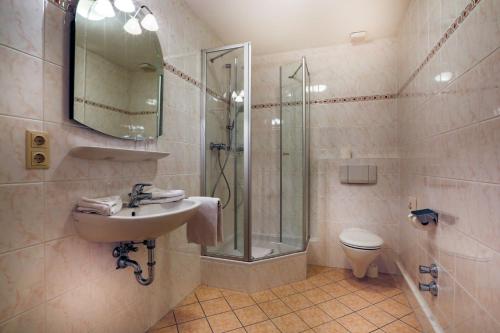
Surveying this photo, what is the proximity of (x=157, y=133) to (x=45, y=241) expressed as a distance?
84 centimetres

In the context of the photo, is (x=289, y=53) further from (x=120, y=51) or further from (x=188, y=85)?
(x=120, y=51)

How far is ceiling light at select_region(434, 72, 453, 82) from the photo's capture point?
4.09 ft

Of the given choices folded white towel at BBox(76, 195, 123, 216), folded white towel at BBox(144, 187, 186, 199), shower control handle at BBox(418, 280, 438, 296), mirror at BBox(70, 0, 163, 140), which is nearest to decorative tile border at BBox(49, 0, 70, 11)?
mirror at BBox(70, 0, 163, 140)

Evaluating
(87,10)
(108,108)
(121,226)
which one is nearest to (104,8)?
(87,10)

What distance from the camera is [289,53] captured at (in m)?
2.76

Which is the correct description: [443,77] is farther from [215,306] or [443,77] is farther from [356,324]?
[215,306]

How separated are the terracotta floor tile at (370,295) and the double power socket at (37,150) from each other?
2359 millimetres

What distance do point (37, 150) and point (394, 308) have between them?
2.47 metres

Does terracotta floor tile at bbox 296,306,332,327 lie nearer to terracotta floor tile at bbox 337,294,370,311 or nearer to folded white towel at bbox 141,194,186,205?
terracotta floor tile at bbox 337,294,370,311

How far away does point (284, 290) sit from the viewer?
207 cm

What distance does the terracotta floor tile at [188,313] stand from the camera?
1.68m

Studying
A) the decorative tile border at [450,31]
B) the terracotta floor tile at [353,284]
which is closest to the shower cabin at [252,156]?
the terracotta floor tile at [353,284]

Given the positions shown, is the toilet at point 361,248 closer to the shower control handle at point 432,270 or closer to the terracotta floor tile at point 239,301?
the shower control handle at point 432,270

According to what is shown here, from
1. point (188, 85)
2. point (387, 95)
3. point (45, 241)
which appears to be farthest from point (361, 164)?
point (45, 241)
